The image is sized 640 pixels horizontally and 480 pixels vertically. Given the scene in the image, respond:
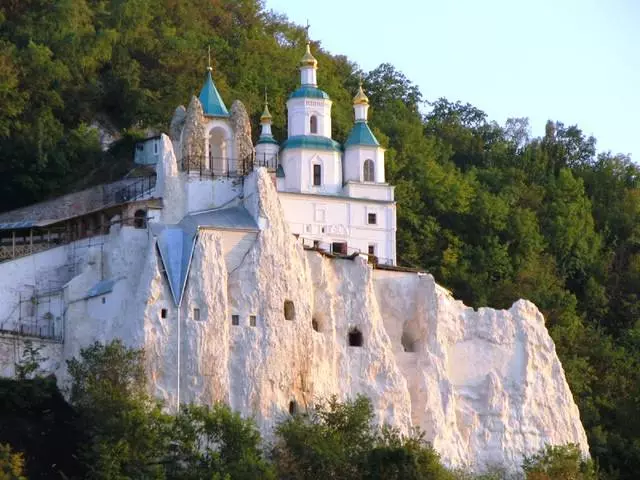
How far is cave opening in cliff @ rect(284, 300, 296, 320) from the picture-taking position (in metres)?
53.2

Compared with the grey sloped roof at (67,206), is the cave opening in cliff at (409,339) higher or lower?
lower

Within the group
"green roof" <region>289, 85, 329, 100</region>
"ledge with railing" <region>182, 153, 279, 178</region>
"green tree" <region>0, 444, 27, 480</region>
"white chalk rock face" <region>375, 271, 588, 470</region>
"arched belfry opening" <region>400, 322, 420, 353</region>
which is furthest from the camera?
"green roof" <region>289, 85, 329, 100</region>

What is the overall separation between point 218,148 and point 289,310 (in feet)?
19.1

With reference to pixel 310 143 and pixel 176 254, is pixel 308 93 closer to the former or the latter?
pixel 310 143

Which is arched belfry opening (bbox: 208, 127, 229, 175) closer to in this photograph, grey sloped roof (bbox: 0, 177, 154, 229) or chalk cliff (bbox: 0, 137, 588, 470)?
chalk cliff (bbox: 0, 137, 588, 470)

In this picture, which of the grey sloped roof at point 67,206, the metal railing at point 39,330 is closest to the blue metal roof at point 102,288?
the metal railing at point 39,330

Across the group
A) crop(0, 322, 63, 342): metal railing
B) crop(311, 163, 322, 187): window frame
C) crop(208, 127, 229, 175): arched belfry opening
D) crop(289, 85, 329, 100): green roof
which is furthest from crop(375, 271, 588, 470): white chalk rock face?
crop(0, 322, 63, 342): metal railing

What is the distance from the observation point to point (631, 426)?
61594mm

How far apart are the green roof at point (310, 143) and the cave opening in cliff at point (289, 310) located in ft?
22.1

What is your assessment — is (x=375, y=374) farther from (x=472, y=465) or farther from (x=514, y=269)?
(x=514, y=269)

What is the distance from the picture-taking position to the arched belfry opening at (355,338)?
5512 cm

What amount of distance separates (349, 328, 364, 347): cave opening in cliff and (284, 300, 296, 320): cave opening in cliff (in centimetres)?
235

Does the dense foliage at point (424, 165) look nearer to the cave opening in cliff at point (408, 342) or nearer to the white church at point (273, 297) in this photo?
the white church at point (273, 297)

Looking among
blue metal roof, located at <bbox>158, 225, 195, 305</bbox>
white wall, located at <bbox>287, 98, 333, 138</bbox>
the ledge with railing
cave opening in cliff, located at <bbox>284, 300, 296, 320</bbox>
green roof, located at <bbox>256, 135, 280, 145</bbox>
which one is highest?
white wall, located at <bbox>287, 98, 333, 138</bbox>
